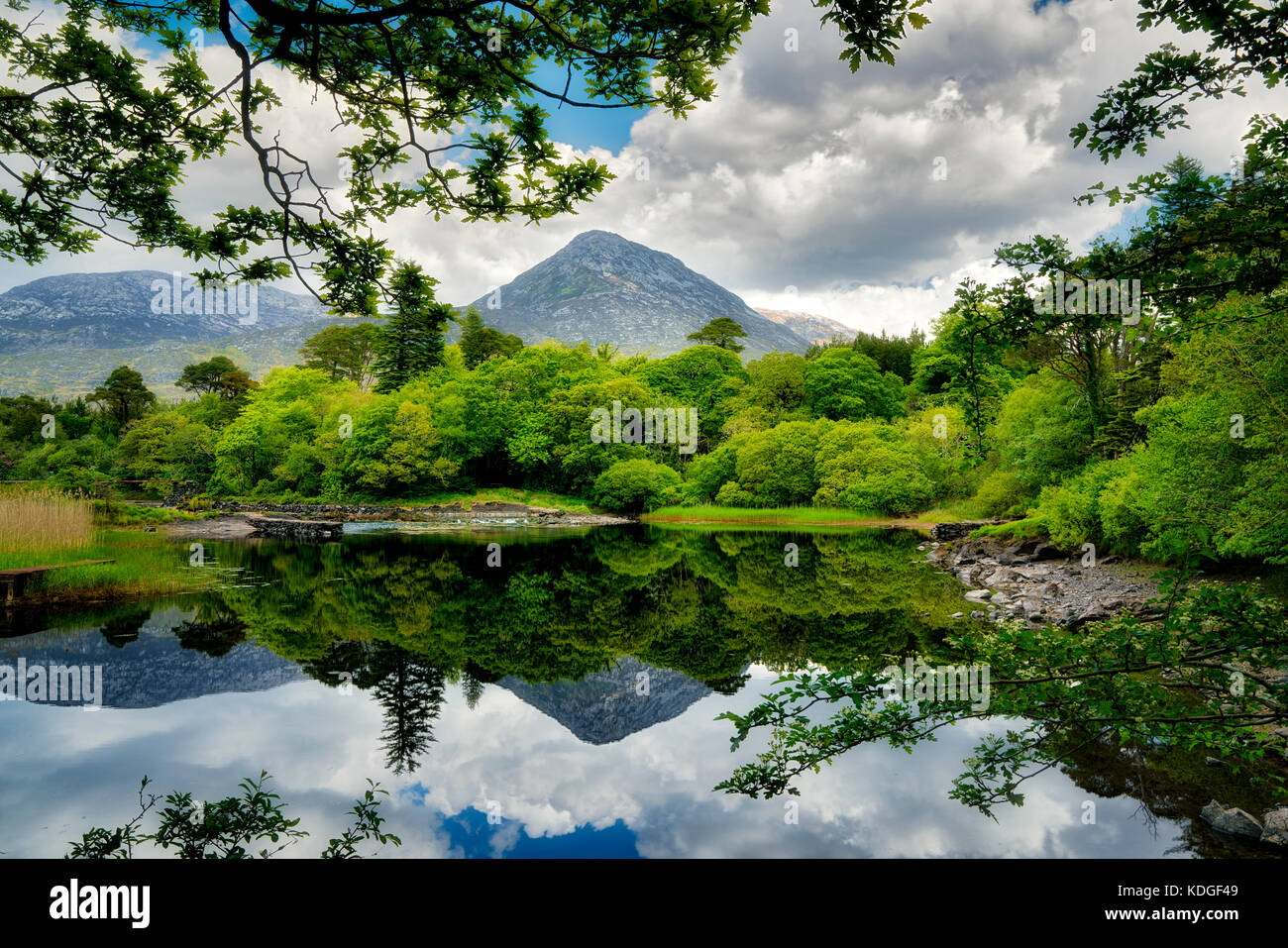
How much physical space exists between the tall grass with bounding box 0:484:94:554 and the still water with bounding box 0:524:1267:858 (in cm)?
491

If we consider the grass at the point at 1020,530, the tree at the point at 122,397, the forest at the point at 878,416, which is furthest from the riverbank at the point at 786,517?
the tree at the point at 122,397

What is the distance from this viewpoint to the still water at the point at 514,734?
508 cm

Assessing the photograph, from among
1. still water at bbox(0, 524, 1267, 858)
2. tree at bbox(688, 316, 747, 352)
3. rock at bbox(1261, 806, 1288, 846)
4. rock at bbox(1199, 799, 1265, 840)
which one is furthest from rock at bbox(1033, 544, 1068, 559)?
tree at bbox(688, 316, 747, 352)

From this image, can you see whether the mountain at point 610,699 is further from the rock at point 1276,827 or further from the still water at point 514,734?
the rock at point 1276,827

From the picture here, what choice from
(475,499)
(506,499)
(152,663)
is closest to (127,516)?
(475,499)

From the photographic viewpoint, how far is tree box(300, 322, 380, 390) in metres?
76.8

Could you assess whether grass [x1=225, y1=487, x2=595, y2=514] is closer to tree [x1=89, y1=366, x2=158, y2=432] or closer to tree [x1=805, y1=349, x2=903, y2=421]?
tree [x1=89, y1=366, x2=158, y2=432]

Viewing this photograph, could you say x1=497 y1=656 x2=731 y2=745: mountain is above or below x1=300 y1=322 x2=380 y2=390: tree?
below

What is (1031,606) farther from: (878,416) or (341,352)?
(341,352)

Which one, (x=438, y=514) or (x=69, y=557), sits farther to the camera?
(x=438, y=514)

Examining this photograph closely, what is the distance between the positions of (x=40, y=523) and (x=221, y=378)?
61835 mm

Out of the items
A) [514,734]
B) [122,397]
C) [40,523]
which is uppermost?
[122,397]

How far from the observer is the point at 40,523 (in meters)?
15.2
